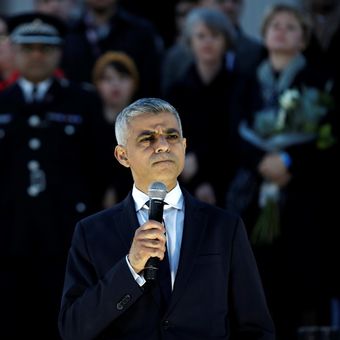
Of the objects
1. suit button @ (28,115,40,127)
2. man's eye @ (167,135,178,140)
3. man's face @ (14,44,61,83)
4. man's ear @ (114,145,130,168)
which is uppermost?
man's face @ (14,44,61,83)

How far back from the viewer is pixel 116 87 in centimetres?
840

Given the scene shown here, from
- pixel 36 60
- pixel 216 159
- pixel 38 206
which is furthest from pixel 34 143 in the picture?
pixel 216 159

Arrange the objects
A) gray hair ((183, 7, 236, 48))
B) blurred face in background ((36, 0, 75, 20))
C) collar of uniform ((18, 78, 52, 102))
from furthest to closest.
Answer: blurred face in background ((36, 0, 75, 20)) < gray hair ((183, 7, 236, 48)) < collar of uniform ((18, 78, 52, 102))

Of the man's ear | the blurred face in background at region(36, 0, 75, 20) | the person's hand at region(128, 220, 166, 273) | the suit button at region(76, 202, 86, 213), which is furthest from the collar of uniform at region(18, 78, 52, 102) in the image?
the person's hand at region(128, 220, 166, 273)

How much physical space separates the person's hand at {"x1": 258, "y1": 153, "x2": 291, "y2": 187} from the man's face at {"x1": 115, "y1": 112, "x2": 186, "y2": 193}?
365cm

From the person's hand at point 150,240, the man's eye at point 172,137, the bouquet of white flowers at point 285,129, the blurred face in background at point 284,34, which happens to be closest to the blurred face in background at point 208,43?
the blurred face in background at point 284,34

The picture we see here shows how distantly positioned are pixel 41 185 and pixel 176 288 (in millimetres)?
3707

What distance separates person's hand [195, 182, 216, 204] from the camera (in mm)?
7816

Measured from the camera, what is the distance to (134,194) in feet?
12.9

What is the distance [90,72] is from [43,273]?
2177mm

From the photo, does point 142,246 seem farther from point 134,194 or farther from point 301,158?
point 301,158

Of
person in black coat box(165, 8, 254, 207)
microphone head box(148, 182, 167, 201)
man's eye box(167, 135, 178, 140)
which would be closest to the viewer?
microphone head box(148, 182, 167, 201)

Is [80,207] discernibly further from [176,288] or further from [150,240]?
[150,240]

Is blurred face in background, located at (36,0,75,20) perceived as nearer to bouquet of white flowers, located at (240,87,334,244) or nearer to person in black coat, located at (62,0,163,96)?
person in black coat, located at (62,0,163,96)
